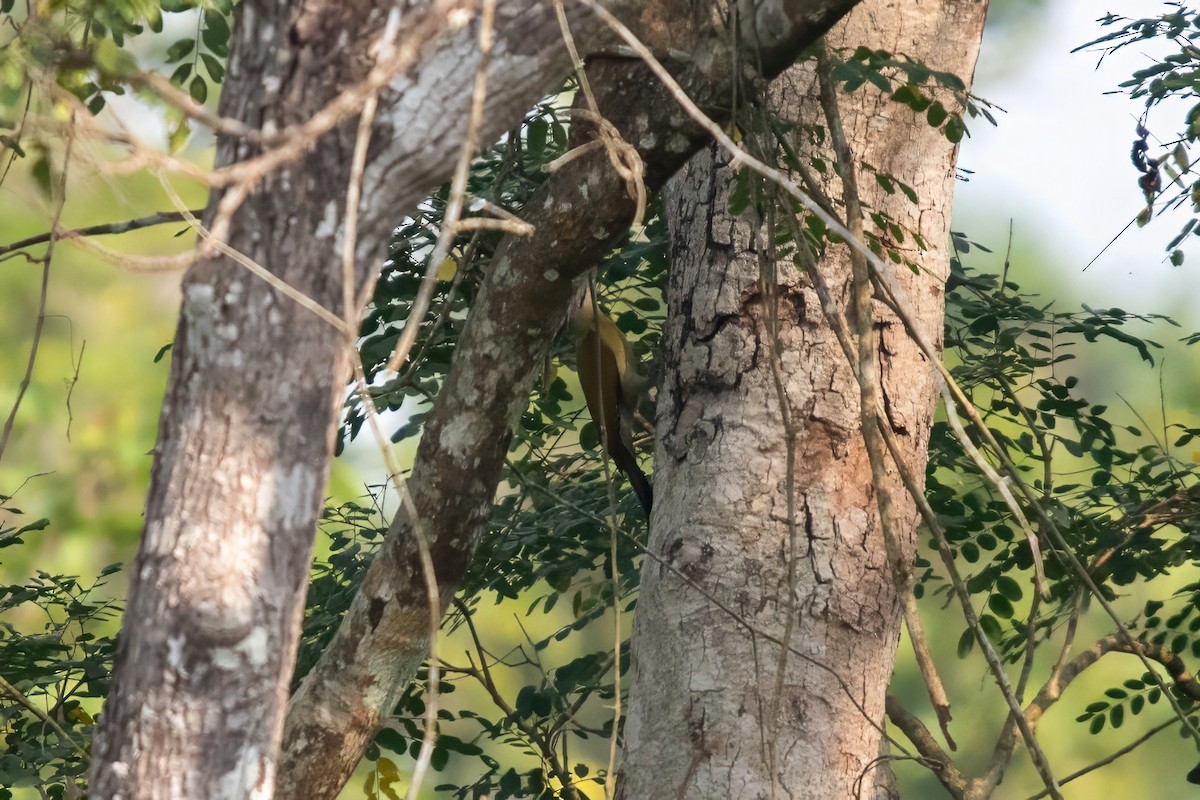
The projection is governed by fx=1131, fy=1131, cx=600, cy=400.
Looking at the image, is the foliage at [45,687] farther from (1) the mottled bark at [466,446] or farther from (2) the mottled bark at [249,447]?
(2) the mottled bark at [249,447]

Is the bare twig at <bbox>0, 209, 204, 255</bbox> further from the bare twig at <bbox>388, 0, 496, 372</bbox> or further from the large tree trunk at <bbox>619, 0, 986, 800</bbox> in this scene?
Result: the large tree trunk at <bbox>619, 0, 986, 800</bbox>

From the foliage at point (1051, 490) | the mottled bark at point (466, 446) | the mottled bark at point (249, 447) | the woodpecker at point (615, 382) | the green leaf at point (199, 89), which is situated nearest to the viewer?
the mottled bark at point (249, 447)

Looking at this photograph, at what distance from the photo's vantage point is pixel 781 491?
1.95 m

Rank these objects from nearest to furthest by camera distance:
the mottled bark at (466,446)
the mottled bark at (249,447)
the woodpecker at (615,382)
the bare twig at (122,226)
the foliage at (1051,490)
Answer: the mottled bark at (249,447)
the bare twig at (122,226)
the mottled bark at (466,446)
the foliage at (1051,490)
the woodpecker at (615,382)

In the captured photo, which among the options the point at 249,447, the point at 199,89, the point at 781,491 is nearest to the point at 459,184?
the point at 249,447

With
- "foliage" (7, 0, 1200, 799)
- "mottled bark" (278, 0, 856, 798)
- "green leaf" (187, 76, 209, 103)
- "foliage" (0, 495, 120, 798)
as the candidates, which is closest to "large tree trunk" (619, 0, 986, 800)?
"mottled bark" (278, 0, 856, 798)

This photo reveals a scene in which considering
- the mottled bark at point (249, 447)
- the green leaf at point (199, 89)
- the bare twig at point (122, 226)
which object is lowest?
the mottled bark at point (249, 447)

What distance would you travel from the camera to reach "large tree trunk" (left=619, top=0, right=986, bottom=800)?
1863mm

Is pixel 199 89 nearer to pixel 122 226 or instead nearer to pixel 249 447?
pixel 122 226

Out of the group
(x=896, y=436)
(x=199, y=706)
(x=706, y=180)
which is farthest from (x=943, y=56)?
(x=199, y=706)

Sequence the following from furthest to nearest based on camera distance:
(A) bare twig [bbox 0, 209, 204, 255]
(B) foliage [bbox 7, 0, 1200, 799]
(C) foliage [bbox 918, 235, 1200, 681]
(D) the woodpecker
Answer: (D) the woodpecker < (C) foliage [bbox 918, 235, 1200, 681] < (B) foliage [bbox 7, 0, 1200, 799] < (A) bare twig [bbox 0, 209, 204, 255]

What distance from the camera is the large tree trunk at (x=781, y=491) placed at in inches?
73.4

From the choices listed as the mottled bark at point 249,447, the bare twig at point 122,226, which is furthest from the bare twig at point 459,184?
the bare twig at point 122,226

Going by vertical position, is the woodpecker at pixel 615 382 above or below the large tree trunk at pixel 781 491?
above
